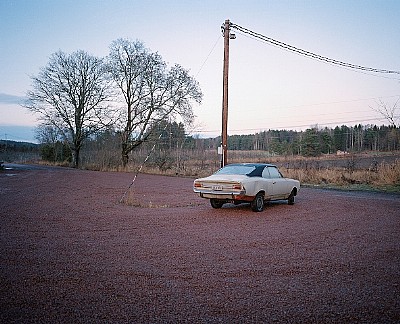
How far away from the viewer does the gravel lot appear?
4.41 meters

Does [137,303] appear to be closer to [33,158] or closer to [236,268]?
[236,268]

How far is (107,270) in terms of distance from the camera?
5.99 meters

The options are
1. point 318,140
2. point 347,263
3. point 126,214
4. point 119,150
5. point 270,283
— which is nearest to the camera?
point 270,283

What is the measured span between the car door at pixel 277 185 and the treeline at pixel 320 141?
48.2 metres

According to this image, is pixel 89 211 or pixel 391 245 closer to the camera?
pixel 391 245

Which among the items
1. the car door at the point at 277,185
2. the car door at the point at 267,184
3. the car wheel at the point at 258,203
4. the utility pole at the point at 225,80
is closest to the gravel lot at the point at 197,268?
the car wheel at the point at 258,203

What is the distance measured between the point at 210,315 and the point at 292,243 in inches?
162

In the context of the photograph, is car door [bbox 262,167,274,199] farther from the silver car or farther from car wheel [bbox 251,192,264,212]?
car wheel [bbox 251,192,264,212]

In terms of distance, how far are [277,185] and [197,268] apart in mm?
8055

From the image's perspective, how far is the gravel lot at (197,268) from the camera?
4.41m

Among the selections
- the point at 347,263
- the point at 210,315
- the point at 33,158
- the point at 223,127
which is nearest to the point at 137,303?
the point at 210,315

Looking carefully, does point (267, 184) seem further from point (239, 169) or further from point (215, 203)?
point (215, 203)

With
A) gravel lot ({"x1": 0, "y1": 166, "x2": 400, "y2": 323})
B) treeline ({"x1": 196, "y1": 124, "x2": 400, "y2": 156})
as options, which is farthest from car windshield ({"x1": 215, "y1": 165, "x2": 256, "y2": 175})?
treeline ({"x1": 196, "y1": 124, "x2": 400, "y2": 156})

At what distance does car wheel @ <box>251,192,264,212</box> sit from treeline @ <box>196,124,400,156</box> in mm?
49694
